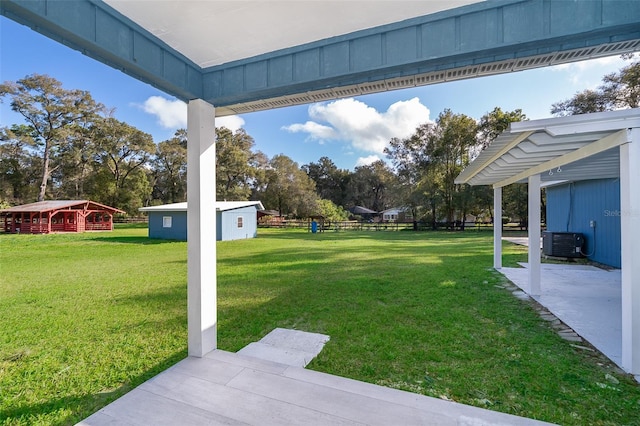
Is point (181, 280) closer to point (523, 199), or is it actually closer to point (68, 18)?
point (68, 18)

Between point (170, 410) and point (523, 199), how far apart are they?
2374 centimetres

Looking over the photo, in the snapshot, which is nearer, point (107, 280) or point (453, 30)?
point (453, 30)

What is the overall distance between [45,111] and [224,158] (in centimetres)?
1330

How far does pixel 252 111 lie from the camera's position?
277cm

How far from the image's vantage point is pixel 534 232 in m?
4.72

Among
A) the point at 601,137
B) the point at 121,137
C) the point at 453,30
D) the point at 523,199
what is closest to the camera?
the point at 453,30

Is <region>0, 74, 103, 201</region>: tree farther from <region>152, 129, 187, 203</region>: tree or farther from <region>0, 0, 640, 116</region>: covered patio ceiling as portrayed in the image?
<region>0, 0, 640, 116</region>: covered patio ceiling

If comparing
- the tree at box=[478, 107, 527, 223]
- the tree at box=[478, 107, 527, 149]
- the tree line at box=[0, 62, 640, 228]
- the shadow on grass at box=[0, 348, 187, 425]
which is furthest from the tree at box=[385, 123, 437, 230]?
the shadow on grass at box=[0, 348, 187, 425]

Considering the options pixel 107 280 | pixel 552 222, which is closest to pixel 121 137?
pixel 107 280

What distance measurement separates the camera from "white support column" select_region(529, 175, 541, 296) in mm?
4664

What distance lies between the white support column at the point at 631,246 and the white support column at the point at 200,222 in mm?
3529

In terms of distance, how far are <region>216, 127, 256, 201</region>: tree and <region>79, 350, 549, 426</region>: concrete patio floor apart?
28.0 meters

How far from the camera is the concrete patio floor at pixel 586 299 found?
10.3ft

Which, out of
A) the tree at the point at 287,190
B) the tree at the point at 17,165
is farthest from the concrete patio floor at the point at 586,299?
the tree at the point at 17,165
